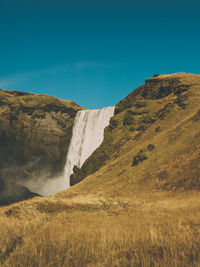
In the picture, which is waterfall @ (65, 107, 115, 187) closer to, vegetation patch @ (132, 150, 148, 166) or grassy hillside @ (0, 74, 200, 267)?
grassy hillside @ (0, 74, 200, 267)

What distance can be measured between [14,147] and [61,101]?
2325 cm

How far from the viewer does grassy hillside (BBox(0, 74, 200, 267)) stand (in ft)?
15.7

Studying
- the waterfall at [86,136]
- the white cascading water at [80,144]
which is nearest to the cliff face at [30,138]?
the white cascading water at [80,144]

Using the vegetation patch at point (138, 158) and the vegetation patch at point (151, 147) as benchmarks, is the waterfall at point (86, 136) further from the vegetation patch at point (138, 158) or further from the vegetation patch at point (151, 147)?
the vegetation patch at point (138, 158)

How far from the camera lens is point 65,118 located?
71.1 metres

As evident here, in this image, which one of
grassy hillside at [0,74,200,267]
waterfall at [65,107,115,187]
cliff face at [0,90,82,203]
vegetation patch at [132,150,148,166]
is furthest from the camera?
cliff face at [0,90,82,203]

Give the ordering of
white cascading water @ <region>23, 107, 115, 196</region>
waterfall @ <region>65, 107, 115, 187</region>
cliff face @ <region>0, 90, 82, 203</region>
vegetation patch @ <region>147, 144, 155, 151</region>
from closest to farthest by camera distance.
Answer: vegetation patch @ <region>147, 144, 155, 151</region>
waterfall @ <region>65, 107, 115, 187</region>
white cascading water @ <region>23, 107, 115, 196</region>
cliff face @ <region>0, 90, 82, 203</region>

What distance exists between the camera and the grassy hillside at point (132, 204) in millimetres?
4780

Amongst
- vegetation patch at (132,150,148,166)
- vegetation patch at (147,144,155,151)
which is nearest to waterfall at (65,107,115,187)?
vegetation patch at (147,144,155,151)

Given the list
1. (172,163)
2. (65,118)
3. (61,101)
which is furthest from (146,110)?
(61,101)

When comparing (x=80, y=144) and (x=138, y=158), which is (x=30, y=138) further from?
(x=138, y=158)

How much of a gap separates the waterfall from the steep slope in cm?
426

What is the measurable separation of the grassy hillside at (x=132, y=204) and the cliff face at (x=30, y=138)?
66.9 feet

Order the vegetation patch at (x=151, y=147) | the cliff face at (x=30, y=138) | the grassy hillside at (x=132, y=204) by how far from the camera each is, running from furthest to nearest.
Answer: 1. the cliff face at (x=30, y=138)
2. the vegetation patch at (x=151, y=147)
3. the grassy hillside at (x=132, y=204)
